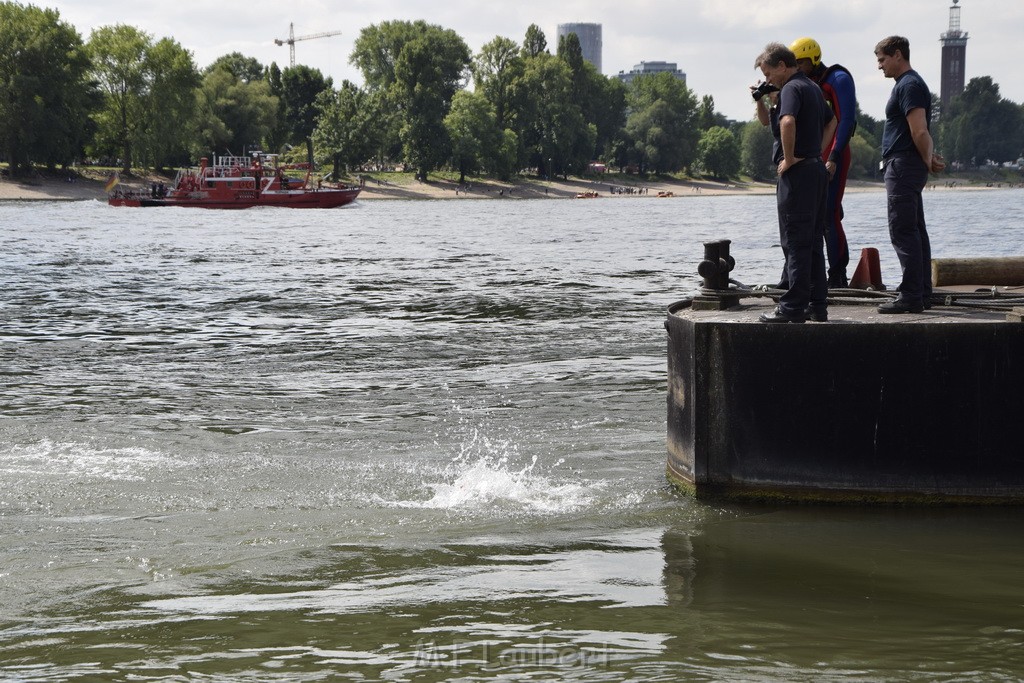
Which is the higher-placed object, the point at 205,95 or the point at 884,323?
the point at 205,95

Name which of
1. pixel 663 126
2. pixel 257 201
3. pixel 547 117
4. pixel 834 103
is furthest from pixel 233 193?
pixel 663 126

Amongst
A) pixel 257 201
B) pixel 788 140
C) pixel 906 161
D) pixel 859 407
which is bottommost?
pixel 859 407

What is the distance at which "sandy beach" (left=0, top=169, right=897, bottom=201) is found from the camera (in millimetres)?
101125

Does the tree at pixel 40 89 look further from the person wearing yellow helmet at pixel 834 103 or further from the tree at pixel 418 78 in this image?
the person wearing yellow helmet at pixel 834 103

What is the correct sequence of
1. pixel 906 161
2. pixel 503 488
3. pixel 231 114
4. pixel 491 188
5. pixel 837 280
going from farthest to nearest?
pixel 491 188 < pixel 231 114 < pixel 837 280 < pixel 503 488 < pixel 906 161

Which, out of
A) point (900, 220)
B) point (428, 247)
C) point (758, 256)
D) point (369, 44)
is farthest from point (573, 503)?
point (369, 44)

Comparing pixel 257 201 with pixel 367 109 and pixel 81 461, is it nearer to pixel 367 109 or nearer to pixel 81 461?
pixel 367 109

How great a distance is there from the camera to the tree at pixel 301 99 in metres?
142

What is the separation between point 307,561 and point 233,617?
1.03 m

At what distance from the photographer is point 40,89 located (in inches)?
3976

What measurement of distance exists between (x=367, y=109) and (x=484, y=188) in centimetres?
1455

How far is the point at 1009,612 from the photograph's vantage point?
677 centimetres

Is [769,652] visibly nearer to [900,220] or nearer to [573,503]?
[573,503]

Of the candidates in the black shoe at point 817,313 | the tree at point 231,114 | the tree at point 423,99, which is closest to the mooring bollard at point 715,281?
the black shoe at point 817,313
